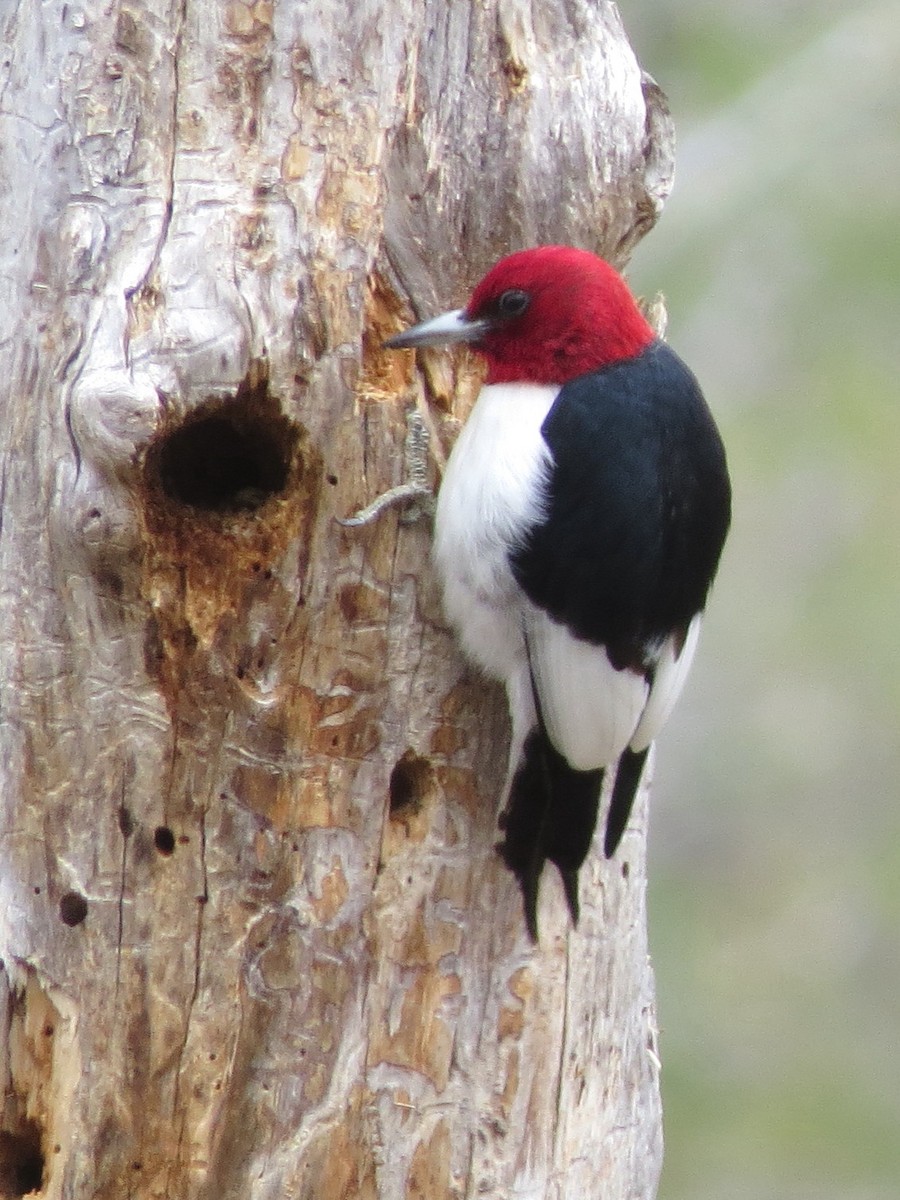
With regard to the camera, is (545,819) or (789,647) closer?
(545,819)

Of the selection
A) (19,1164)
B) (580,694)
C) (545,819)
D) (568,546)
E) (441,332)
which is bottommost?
(19,1164)

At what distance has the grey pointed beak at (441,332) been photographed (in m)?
3.28

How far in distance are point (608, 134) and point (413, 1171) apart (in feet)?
6.80

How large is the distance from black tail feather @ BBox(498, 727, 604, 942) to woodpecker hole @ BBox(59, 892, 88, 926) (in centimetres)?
81

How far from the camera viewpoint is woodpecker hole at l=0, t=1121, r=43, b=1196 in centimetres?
340

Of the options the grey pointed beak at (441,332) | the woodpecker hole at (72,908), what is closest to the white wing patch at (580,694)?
the grey pointed beak at (441,332)

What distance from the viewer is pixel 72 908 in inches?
132

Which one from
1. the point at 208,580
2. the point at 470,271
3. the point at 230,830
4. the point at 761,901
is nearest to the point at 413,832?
the point at 230,830

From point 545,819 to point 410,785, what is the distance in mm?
276

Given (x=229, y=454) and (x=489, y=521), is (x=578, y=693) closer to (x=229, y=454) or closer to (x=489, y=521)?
(x=489, y=521)

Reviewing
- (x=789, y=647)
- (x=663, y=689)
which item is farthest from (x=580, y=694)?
(x=789, y=647)

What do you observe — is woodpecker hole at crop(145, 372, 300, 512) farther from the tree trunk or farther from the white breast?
the white breast

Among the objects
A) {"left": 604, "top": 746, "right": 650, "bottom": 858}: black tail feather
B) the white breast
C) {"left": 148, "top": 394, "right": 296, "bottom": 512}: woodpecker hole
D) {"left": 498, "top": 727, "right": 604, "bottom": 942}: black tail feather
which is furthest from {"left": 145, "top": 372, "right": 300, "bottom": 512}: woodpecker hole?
{"left": 604, "top": 746, "right": 650, "bottom": 858}: black tail feather

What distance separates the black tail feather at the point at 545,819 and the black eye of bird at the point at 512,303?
799 millimetres
